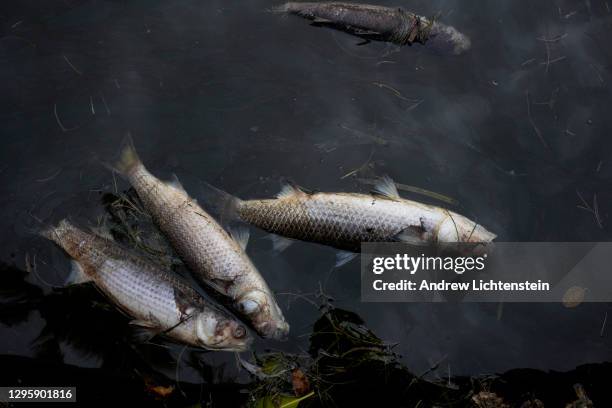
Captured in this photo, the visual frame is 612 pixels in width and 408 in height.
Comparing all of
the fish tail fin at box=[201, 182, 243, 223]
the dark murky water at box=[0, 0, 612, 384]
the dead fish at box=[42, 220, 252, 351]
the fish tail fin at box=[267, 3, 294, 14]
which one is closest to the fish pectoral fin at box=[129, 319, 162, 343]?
the dead fish at box=[42, 220, 252, 351]

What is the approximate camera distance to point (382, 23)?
535 centimetres

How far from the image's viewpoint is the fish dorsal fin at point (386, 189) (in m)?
4.95

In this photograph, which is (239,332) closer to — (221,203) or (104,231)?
(221,203)

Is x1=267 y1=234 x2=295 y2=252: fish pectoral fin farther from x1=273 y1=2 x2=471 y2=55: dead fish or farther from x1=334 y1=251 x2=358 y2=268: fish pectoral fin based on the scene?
x1=273 y1=2 x2=471 y2=55: dead fish

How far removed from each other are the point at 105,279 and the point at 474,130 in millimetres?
3561

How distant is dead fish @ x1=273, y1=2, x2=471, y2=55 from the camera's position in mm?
5340

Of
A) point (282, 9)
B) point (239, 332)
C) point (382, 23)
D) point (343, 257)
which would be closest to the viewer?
point (239, 332)

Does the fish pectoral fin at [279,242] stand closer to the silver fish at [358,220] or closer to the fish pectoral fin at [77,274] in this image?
the silver fish at [358,220]

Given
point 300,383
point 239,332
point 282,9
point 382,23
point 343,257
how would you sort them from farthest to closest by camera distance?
1. point 282,9
2. point 382,23
3. point 343,257
4. point 300,383
5. point 239,332

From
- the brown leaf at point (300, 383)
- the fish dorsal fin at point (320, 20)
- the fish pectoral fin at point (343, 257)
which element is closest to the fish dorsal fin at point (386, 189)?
the fish pectoral fin at point (343, 257)

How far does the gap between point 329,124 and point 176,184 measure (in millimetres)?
1515

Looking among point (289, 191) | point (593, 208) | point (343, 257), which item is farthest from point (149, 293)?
point (593, 208)

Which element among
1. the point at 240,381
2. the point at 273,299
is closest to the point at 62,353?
the point at 240,381

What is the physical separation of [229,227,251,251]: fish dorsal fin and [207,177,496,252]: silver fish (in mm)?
147
